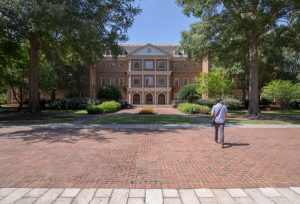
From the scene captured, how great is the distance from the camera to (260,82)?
48.8 metres

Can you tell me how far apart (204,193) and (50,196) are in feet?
8.75

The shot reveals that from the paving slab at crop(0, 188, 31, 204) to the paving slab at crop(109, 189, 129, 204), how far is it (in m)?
1.58

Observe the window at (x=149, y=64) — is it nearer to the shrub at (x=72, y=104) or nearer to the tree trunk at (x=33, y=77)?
the shrub at (x=72, y=104)

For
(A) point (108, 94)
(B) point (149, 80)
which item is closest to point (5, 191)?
(A) point (108, 94)

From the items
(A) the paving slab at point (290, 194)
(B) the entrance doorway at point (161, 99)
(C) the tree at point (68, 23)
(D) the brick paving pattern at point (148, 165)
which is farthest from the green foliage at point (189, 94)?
(A) the paving slab at point (290, 194)

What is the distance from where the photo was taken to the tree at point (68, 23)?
57.7 feet

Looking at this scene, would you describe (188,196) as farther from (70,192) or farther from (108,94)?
(108,94)

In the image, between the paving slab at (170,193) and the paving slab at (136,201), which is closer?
the paving slab at (136,201)

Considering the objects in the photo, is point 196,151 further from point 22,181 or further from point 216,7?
point 216,7

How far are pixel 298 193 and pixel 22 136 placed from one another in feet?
36.3

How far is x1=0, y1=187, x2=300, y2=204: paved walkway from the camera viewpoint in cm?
509

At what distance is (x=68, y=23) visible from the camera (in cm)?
1841

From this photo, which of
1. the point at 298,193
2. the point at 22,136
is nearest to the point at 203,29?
the point at 22,136

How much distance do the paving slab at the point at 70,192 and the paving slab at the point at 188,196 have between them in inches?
72.9
